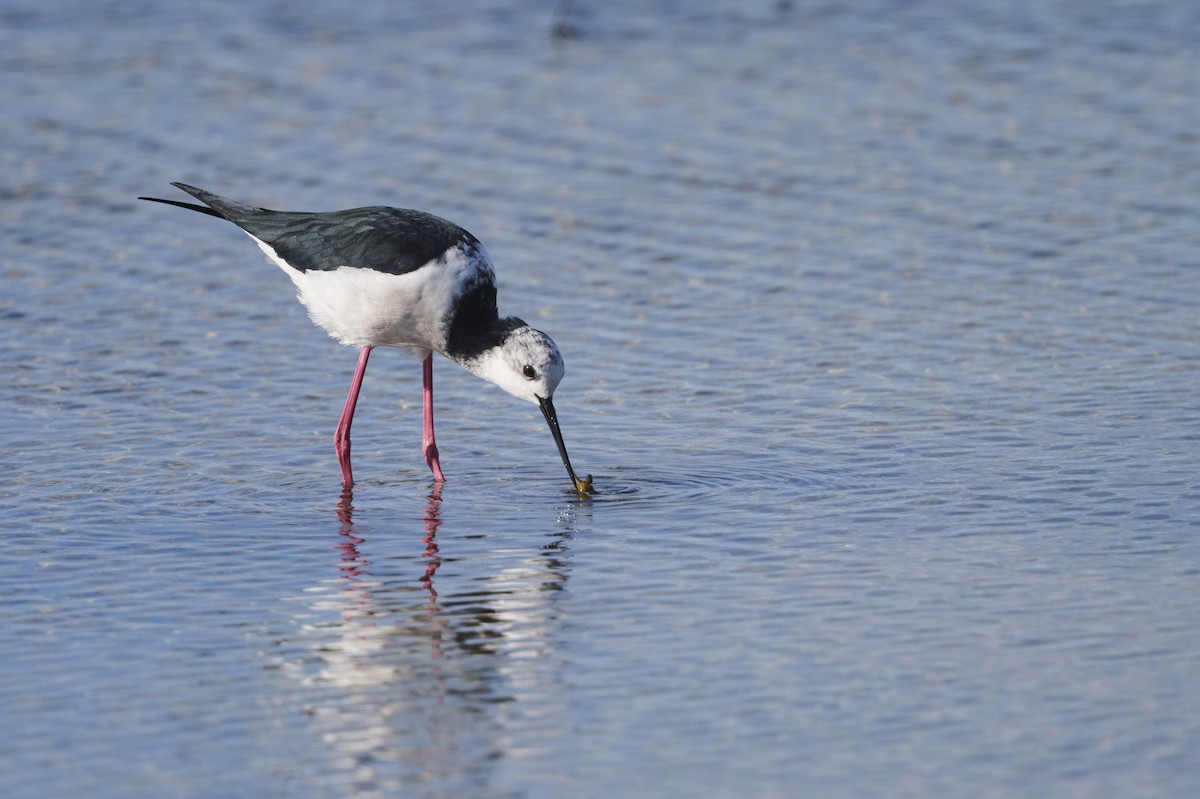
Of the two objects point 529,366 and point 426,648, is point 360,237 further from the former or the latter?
point 426,648

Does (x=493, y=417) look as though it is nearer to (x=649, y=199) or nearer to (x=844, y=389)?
(x=844, y=389)

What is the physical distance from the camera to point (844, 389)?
8797mm

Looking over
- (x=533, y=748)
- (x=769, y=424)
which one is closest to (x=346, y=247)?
(x=769, y=424)

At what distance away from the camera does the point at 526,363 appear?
25.7 ft

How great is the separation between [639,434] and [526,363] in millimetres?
772

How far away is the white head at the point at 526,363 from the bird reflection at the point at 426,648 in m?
0.71

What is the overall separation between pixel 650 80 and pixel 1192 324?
6.56m

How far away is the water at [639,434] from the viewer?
17.4 feet

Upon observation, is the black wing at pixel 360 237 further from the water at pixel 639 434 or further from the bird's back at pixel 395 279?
the water at pixel 639 434

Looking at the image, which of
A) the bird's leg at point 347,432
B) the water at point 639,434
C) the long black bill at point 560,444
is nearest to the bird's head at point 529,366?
the long black bill at point 560,444

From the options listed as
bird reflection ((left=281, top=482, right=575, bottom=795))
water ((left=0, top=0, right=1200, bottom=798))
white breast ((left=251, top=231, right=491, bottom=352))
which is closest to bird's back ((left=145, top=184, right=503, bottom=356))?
white breast ((left=251, top=231, right=491, bottom=352))

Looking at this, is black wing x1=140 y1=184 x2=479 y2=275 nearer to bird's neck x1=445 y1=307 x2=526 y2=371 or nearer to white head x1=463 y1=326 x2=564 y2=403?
bird's neck x1=445 y1=307 x2=526 y2=371

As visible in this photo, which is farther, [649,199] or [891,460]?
[649,199]

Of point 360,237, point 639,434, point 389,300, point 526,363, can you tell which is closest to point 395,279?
point 389,300
